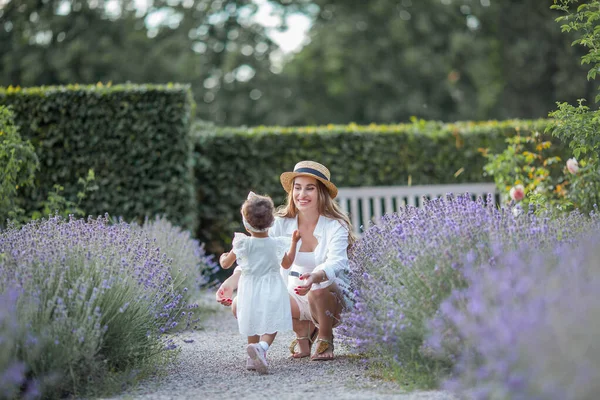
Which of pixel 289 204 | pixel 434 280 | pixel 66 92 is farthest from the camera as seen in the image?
pixel 66 92

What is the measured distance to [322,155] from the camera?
8695mm

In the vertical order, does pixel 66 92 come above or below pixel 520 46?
below

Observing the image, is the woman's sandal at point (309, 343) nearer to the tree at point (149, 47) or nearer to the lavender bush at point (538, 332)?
the lavender bush at point (538, 332)

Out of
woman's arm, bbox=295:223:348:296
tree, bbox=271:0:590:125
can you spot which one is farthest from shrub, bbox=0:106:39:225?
tree, bbox=271:0:590:125

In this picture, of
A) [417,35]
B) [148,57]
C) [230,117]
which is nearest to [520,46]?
[417,35]

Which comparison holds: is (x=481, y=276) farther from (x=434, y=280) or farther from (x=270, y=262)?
(x=270, y=262)

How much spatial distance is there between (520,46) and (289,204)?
51.5 ft

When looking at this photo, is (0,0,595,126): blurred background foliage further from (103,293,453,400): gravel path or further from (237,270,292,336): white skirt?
(237,270,292,336): white skirt

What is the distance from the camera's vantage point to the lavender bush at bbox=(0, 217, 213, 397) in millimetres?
2967

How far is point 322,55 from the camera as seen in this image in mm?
19109

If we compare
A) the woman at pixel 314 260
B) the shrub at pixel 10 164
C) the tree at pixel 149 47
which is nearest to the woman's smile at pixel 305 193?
the woman at pixel 314 260

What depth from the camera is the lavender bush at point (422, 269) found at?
3.20 meters

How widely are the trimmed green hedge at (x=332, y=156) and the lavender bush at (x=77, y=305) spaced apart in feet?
13.3

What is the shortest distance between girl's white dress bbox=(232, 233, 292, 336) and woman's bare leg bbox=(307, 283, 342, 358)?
0.71 ft
